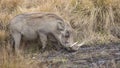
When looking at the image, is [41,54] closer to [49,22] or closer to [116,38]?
[49,22]

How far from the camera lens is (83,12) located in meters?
9.60

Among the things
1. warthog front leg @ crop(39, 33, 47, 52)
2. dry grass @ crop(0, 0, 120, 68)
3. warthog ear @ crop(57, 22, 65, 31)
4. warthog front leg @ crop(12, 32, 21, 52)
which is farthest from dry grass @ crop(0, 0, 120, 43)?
warthog front leg @ crop(39, 33, 47, 52)

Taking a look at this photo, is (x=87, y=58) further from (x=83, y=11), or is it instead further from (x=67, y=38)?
(x=83, y=11)

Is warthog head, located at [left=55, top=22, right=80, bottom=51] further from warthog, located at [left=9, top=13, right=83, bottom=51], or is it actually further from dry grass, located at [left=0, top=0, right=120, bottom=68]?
dry grass, located at [left=0, top=0, right=120, bottom=68]

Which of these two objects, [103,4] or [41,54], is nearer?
[41,54]

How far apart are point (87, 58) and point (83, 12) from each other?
2.17m

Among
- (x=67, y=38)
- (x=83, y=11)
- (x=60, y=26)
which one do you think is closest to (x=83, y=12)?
(x=83, y=11)

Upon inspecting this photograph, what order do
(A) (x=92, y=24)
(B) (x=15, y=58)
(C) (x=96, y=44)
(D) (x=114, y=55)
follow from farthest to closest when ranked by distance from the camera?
(A) (x=92, y=24) → (C) (x=96, y=44) → (D) (x=114, y=55) → (B) (x=15, y=58)

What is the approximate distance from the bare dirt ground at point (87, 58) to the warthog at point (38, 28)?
0.26 metres

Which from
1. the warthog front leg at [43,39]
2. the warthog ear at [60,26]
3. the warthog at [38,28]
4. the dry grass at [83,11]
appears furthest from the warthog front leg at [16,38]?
the dry grass at [83,11]

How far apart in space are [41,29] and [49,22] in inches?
8.9

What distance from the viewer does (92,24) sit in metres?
9.38

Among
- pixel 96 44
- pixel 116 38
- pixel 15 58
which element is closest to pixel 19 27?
pixel 15 58

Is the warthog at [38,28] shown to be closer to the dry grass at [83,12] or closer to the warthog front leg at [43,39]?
the warthog front leg at [43,39]
